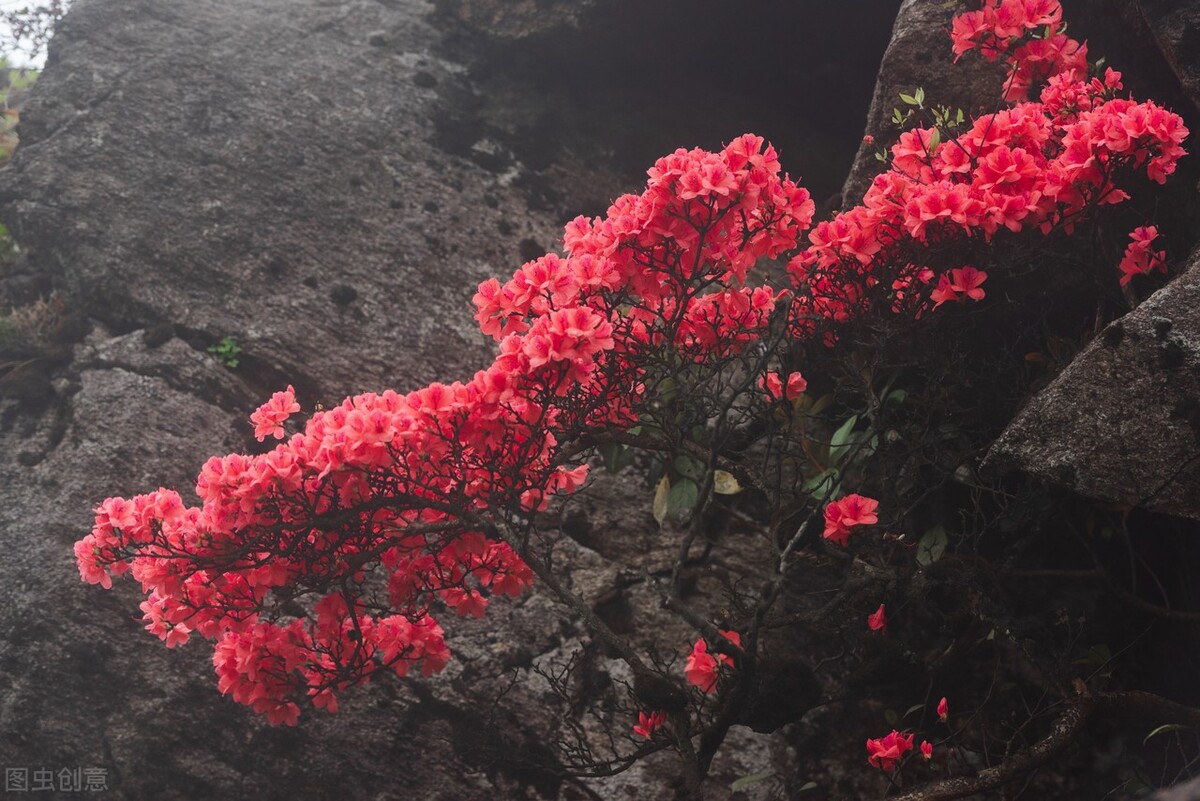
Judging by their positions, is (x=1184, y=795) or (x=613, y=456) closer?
(x=1184, y=795)

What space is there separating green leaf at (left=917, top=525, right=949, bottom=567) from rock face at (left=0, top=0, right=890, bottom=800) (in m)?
1.07

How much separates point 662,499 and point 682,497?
0.17m

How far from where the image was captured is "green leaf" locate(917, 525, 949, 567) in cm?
347

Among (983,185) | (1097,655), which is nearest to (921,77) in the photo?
(983,185)

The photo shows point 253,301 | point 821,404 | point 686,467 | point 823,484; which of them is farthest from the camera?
point 253,301

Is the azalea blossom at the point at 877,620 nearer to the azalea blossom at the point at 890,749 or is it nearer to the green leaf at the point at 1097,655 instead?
the azalea blossom at the point at 890,749

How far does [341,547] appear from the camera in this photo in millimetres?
3043

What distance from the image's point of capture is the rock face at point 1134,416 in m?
2.65

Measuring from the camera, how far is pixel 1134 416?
8.95 feet

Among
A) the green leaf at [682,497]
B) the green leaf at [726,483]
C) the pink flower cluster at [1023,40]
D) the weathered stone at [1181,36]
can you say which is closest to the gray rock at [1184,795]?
the green leaf at [682,497]

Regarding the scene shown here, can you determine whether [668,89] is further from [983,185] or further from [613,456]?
[983,185]

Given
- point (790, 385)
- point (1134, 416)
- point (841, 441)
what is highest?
point (1134, 416)

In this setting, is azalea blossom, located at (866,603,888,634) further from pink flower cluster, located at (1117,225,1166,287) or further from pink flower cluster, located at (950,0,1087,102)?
pink flower cluster, located at (950,0,1087,102)

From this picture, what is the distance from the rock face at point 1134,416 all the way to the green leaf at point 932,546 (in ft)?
2.27
